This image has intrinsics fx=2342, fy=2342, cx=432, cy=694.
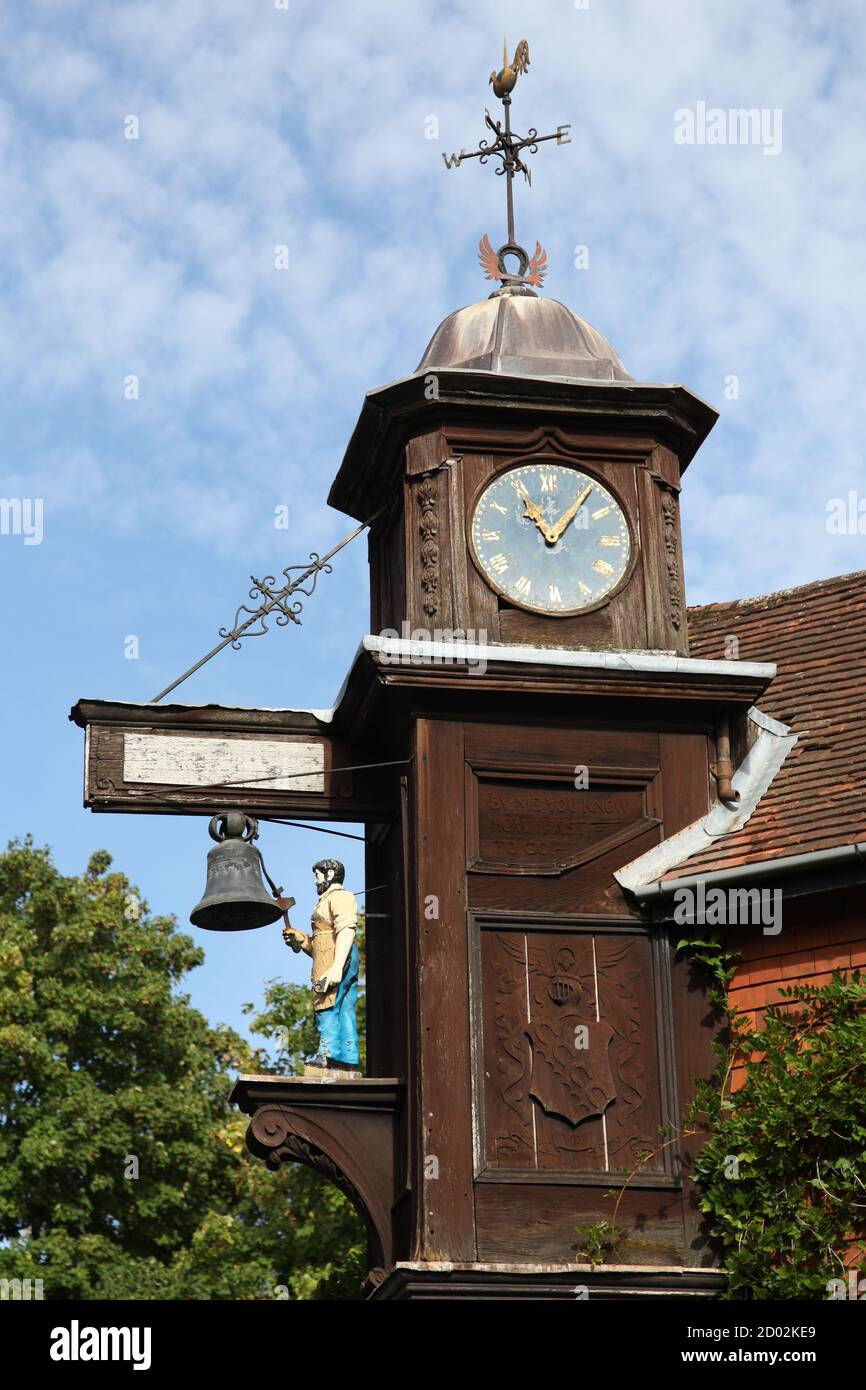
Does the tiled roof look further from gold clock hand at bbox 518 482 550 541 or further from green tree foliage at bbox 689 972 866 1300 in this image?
gold clock hand at bbox 518 482 550 541

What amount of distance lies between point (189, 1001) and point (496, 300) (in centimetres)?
1665

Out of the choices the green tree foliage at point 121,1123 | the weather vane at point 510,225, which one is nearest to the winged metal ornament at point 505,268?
the weather vane at point 510,225

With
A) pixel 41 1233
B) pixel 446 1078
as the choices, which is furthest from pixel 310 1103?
pixel 41 1233

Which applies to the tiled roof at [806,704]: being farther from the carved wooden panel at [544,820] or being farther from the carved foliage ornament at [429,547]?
the carved foliage ornament at [429,547]

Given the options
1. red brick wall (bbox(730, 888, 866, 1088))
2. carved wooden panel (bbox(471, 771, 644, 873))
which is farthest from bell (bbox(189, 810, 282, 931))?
red brick wall (bbox(730, 888, 866, 1088))

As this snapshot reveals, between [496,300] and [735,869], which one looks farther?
[496,300]

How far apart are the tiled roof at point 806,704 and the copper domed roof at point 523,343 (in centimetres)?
247

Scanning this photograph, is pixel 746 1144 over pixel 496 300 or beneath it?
beneath

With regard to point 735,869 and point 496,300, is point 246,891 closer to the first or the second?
point 735,869

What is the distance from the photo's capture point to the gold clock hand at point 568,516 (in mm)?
15534

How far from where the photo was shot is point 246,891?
1469 centimetres

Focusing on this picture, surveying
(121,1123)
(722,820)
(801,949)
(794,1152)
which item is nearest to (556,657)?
(722,820)

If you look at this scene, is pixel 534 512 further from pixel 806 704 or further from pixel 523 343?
pixel 806 704
